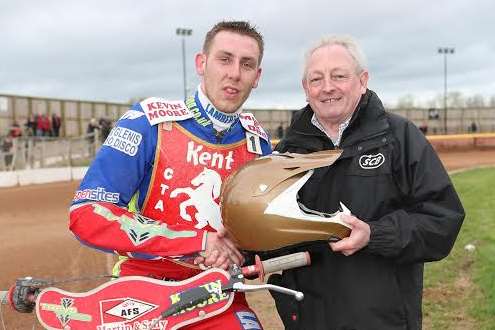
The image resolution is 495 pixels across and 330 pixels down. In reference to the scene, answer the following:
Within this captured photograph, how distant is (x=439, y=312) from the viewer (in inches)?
231

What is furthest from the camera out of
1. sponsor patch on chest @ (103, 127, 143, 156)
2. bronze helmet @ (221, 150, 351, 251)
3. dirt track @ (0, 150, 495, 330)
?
dirt track @ (0, 150, 495, 330)

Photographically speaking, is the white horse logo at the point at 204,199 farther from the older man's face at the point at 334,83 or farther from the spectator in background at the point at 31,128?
the spectator in background at the point at 31,128

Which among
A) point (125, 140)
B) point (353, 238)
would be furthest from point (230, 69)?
point (353, 238)

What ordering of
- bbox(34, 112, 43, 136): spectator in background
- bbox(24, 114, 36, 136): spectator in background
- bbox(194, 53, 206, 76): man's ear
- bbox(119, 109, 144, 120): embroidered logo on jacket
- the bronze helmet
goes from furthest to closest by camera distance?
bbox(34, 112, 43, 136): spectator in background < bbox(24, 114, 36, 136): spectator in background < bbox(194, 53, 206, 76): man's ear < bbox(119, 109, 144, 120): embroidered logo on jacket < the bronze helmet

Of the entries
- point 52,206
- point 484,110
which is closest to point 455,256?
point 52,206

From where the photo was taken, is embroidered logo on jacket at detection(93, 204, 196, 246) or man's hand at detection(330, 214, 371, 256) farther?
embroidered logo on jacket at detection(93, 204, 196, 246)

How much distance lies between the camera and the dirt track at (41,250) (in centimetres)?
625

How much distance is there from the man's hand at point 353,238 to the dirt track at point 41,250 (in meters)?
1.97

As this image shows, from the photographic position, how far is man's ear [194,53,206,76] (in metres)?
3.09

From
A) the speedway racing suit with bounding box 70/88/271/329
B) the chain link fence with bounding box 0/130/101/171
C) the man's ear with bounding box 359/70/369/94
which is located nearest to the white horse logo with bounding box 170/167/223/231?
the speedway racing suit with bounding box 70/88/271/329

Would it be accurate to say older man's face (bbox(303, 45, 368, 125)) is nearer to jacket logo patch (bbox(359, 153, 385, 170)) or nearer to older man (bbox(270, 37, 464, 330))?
older man (bbox(270, 37, 464, 330))

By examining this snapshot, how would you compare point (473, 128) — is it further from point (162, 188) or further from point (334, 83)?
point (162, 188)

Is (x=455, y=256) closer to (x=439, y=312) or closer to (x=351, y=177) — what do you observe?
(x=439, y=312)

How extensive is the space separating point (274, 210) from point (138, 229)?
63 cm
